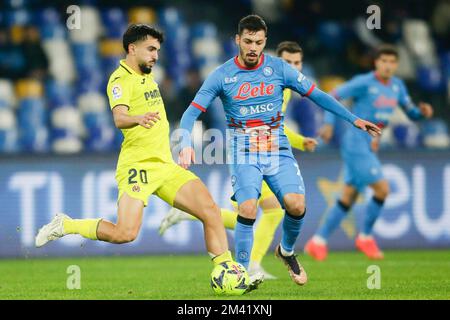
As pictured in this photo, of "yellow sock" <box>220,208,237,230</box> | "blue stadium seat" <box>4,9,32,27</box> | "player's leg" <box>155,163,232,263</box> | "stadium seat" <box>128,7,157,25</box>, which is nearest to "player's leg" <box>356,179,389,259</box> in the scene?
"yellow sock" <box>220,208,237,230</box>

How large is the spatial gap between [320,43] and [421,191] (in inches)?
193

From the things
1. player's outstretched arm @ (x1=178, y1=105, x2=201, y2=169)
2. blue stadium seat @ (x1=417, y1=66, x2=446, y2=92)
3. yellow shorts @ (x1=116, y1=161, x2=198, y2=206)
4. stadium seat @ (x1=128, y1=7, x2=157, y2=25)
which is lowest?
yellow shorts @ (x1=116, y1=161, x2=198, y2=206)

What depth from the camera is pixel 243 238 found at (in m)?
8.60

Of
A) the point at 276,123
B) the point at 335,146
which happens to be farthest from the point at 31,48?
the point at 276,123

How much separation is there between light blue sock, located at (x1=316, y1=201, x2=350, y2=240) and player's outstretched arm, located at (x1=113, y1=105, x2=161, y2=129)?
489 centimetres

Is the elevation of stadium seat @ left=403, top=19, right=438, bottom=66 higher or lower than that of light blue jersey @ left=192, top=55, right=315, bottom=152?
higher

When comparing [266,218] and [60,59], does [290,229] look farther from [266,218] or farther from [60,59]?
[60,59]

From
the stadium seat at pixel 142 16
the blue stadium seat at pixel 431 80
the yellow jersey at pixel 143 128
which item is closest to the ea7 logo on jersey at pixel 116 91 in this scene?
the yellow jersey at pixel 143 128

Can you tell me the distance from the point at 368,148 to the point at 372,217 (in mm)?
803

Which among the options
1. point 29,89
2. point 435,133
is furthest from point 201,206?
point 435,133

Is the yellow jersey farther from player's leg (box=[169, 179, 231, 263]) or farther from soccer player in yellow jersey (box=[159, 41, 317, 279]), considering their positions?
soccer player in yellow jersey (box=[159, 41, 317, 279])

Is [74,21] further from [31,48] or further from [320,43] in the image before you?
[320,43]

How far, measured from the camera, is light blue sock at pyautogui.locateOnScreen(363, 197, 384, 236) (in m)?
12.5
